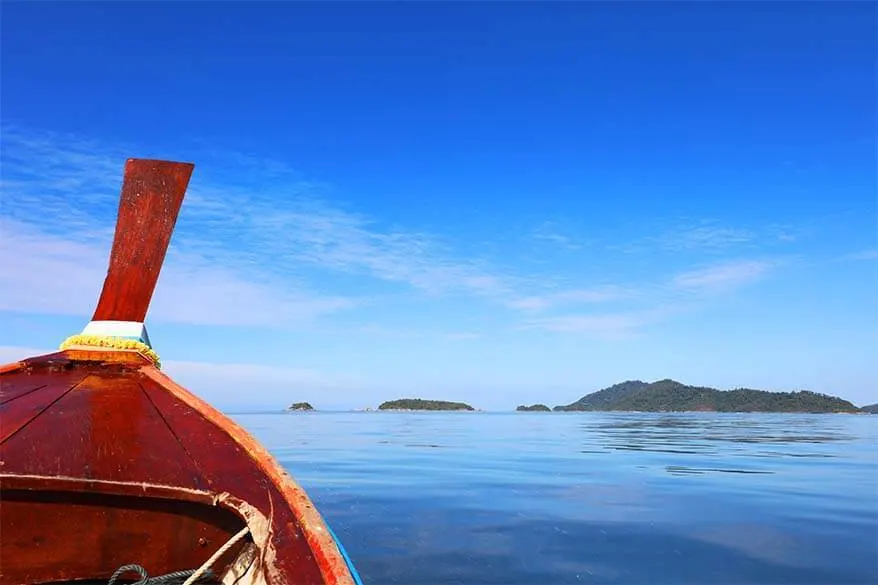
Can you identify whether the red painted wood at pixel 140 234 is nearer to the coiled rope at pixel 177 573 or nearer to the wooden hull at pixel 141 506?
the wooden hull at pixel 141 506

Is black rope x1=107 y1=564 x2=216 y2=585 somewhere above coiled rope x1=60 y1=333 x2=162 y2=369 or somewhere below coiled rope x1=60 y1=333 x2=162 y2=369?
below

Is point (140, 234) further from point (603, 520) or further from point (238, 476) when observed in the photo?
point (603, 520)

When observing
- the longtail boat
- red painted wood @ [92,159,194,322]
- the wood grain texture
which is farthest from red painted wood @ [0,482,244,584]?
red painted wood @ [92,159,194,322]

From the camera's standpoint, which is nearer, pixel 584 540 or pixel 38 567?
pixel 38 567

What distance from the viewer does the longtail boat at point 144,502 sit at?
111 inches

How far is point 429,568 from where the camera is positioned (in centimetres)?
578

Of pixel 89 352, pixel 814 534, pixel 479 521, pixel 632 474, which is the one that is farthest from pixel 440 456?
pixel 89 352

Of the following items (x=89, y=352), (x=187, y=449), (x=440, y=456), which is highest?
(x=89, y=352)

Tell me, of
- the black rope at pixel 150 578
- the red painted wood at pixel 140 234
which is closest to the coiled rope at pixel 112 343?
the red painted wood at pixel 140 234

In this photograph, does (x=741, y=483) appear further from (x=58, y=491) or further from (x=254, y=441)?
(x=58, y=491)

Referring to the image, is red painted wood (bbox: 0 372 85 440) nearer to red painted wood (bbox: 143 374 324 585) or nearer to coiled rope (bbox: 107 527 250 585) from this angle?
red painted wood (bbox: 143 374 324 585)

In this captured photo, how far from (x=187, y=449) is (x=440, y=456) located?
1441cm

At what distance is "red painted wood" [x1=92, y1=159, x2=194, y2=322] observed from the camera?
17.2ft

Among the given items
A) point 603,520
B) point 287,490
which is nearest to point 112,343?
point 287,490
